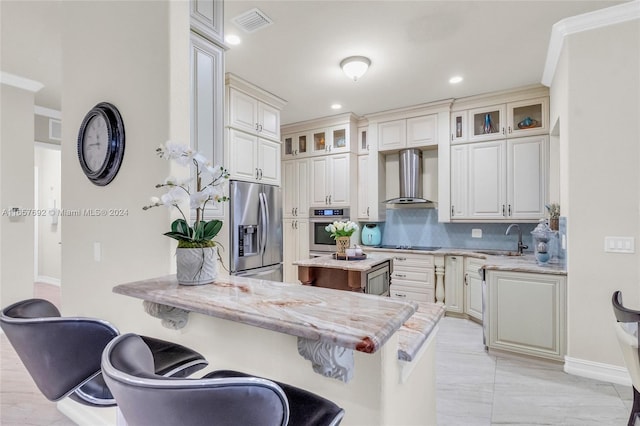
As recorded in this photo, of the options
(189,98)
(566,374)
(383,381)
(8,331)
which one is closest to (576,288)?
(566,374)

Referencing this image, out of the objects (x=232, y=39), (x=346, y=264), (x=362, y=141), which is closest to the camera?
(x=232, y=39)

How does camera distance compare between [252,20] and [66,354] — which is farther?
[252,20]

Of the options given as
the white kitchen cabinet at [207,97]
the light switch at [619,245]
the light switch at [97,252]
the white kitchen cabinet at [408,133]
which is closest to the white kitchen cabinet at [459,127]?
the white kitchen cabinet at [408,133]

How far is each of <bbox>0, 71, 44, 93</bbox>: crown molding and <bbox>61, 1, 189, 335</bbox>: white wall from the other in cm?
222

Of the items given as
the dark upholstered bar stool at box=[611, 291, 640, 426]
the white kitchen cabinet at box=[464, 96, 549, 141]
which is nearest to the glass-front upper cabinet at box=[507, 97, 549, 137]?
the white kitchen cabinet at box=[464, 96, 549, 141]

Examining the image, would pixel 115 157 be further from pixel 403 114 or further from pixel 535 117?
pixel 535 117

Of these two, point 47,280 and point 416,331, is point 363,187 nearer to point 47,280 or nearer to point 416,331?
point 416,331

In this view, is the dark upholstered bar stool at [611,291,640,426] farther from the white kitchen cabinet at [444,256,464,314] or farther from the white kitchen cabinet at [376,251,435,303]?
the white kitchen cabinet at [376,251,435,303]

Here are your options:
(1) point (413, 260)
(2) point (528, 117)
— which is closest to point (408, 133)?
(2) point (528, 117)

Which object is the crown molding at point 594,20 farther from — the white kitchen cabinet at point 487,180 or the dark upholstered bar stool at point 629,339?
the dark upholstered bar stool at point 629,339

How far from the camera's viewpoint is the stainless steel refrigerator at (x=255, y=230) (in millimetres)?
3234

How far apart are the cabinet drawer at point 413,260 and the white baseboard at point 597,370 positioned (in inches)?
67.9

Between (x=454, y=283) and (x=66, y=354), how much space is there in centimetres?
390

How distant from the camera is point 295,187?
5199 millimetres
